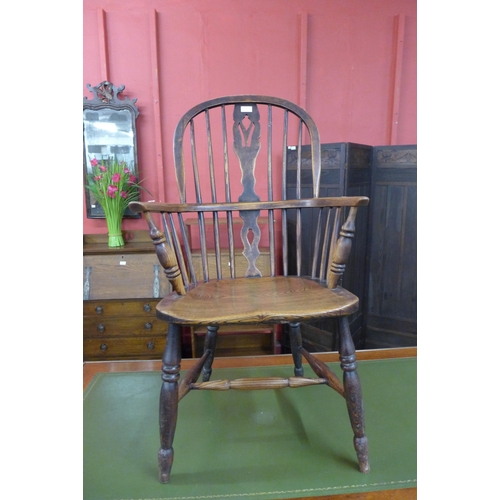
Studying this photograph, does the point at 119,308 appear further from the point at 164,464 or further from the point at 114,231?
the point at 164,464

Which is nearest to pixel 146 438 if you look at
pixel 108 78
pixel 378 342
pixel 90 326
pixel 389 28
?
→ pixel 90 326

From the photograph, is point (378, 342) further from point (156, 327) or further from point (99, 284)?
point (99, 284)

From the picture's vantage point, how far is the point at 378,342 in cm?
240

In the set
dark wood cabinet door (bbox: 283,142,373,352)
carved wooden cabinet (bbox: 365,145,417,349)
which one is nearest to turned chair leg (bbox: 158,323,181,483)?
dark wood cabinet door (bbox: 283,142,373,352)

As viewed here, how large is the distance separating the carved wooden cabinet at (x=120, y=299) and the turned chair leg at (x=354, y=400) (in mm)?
1367

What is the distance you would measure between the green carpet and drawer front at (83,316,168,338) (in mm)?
669

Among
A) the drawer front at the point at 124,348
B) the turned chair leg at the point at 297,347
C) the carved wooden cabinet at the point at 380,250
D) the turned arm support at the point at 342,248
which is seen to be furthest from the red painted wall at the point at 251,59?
the turned arm support at the point at 342,248

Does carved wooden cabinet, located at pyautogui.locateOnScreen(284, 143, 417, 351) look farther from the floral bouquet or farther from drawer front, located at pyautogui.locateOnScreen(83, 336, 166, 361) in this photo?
the floral bouquet

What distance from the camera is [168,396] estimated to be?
34.5 inches

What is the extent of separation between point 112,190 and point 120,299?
66 centimetres

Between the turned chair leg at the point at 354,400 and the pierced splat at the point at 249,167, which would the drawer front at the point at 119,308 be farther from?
the turned chair leg at the point at 354,400

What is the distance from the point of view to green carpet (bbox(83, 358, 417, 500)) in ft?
2.89

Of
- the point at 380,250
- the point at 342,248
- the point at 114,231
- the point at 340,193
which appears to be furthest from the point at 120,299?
the point at 380,250

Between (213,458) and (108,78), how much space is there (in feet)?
7.48
